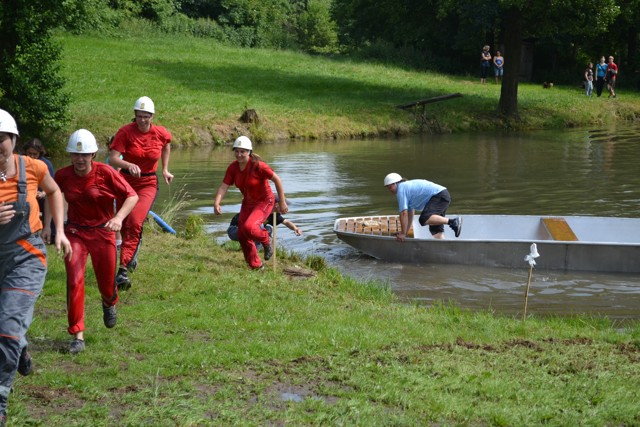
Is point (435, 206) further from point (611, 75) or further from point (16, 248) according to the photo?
point (611, 75)

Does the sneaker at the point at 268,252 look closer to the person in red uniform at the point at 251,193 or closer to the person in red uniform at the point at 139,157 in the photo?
the person in red uniform at the point at 251,193

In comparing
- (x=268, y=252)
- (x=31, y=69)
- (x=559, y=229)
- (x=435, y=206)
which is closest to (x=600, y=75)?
(x=31, y=69)

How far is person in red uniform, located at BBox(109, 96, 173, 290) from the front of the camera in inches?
448

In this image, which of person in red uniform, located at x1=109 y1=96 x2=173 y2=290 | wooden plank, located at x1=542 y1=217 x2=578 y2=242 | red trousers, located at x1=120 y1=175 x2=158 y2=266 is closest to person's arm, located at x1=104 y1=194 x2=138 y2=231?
red trousers, located at x1=120 y1=175 x2=158 y2=266

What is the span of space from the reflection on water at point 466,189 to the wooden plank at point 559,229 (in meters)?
1.27

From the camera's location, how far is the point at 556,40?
52.7 m

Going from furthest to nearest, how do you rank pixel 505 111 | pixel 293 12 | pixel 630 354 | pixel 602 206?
pixel 293 12 → pixel 505 111 → pixel 602 206 → pixel 630 354

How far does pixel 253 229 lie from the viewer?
42.6 feet

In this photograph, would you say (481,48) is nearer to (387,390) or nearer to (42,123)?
(42,123)

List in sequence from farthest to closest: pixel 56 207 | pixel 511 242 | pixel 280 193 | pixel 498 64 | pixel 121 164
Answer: pixel 498 64, pixel 511 242, pixel 280 193, pixel 121 164, pixel 56 207

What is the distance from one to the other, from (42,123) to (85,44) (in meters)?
24.6

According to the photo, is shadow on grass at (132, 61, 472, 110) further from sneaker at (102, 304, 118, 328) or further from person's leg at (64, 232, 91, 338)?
person's leg at (64, 232, 91, 338)

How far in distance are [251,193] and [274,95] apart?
81.8 feet

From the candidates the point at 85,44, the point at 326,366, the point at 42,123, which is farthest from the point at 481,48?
the point at 326,366
